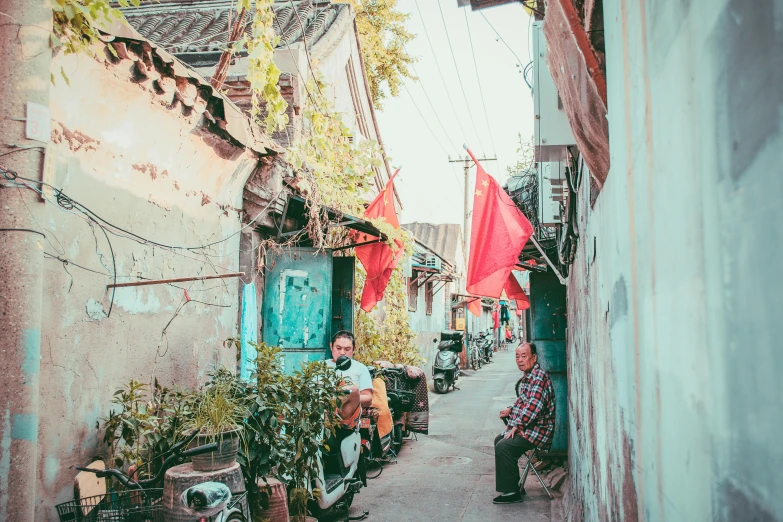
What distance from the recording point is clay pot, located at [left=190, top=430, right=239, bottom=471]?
3668mm

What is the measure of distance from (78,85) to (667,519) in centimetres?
438

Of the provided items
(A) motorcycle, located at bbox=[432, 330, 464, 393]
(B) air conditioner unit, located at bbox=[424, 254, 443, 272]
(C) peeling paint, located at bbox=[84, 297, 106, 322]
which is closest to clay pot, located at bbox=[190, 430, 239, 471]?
(C) peeling paint, located at bbox=[84, 297, 106, 322]

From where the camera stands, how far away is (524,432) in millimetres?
7023

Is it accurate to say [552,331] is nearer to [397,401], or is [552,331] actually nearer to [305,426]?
[397,401]

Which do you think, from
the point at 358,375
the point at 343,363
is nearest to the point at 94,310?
the point at 343,363

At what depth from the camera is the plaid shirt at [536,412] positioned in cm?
697

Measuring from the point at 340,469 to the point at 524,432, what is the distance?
7.22 feet

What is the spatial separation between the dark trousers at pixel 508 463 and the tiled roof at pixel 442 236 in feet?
86.2

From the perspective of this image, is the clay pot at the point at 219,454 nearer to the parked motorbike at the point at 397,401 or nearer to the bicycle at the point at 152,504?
the bicycle at the point at 152,504

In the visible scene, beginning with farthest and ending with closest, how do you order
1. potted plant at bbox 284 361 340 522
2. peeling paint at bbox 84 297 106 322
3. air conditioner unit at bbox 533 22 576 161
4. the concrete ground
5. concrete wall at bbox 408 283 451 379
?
1. concrete wall at bbox 408 283 451 379
2. the concrete ground
3. air conditioner unit at bbox 533 22 576 161
4. potted plant at bbox 284 361 340 522
5. peeling paint at bbox 84 297 106 322

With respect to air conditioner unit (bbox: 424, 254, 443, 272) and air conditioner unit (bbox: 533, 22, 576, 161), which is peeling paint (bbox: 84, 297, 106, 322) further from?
air conditioner unit (bbox: 424, 254, 443, 272)

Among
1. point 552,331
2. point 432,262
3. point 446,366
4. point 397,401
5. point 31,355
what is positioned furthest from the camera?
point 432,262

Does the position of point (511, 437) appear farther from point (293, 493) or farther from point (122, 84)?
point (122, 84)

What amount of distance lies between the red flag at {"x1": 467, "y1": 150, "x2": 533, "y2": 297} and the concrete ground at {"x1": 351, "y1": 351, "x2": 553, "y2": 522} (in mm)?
2439
